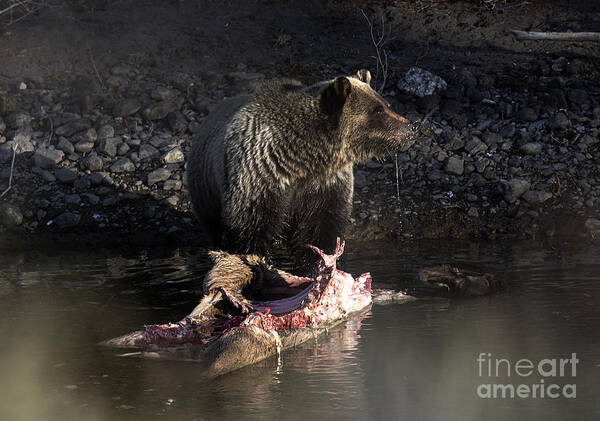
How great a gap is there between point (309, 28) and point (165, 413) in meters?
10.7

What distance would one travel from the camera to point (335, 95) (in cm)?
759

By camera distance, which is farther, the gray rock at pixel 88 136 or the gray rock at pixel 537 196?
the gray rock at pixel 88 136

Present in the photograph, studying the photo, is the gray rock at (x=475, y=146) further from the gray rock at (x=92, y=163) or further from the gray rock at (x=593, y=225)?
the gray rock at (x=92, y=163)

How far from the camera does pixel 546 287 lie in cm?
753

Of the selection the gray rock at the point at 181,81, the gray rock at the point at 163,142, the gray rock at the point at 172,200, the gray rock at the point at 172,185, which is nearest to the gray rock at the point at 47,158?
the gray rock at the point at 163,142

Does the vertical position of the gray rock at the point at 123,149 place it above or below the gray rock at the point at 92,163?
above

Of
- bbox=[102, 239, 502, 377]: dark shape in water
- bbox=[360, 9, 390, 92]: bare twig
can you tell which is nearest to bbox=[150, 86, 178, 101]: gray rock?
bbox=[360, 9, 390, 92]: bare twig

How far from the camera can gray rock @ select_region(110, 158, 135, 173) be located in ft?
37.4

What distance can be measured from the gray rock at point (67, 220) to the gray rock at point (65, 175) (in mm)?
678

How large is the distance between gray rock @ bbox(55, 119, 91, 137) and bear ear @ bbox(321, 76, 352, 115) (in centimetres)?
536

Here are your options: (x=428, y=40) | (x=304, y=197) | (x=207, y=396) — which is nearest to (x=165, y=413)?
(x=207, y=396)

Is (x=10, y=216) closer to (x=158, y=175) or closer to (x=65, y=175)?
(x=65, y=175)

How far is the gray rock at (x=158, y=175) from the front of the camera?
36.8ft

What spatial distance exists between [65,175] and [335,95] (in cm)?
500
